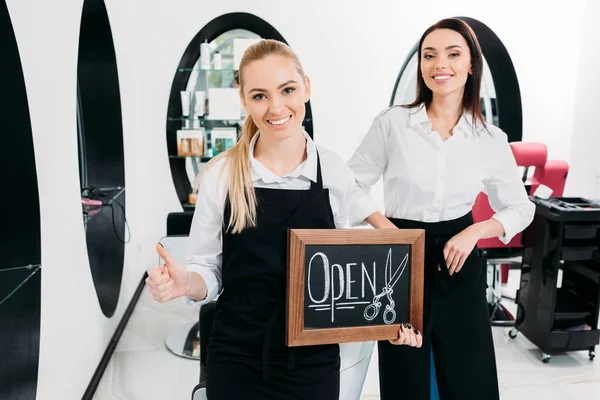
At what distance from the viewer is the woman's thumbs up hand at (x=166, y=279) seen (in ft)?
3.70

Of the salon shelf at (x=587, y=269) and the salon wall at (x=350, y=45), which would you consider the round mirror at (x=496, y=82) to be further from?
the salon shelf at (x=587, y=269)

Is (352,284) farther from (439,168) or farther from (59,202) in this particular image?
(59,202)

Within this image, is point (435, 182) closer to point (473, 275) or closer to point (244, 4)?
point (473, 275)

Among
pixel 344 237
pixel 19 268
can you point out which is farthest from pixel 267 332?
pixel 19 268

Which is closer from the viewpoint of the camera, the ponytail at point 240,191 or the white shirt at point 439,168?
the ponytail at point 240,191

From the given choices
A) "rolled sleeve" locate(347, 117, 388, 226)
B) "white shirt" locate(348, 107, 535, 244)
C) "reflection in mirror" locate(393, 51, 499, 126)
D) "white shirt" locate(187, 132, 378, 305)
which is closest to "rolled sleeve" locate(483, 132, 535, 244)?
"white shirt" locate(348, 107, 535, 244)

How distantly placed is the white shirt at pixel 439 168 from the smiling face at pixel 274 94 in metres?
0.51

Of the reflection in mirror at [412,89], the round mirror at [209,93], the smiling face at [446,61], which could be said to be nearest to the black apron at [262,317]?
the smiling face at [446,61]

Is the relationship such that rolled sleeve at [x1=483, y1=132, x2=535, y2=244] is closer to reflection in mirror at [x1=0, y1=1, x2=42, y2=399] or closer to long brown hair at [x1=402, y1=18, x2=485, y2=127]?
long brown hair at [x1=402, y1=18, x2=485, y2=127]

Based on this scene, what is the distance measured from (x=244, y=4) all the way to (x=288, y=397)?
3933mm

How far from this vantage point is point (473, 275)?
1.70 meters

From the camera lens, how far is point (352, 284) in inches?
52.6

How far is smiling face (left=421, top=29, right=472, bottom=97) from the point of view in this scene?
1.68 meters

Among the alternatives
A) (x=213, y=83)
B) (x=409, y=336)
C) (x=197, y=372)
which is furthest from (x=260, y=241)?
(x=213, y=83)
